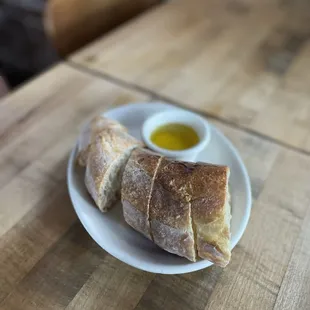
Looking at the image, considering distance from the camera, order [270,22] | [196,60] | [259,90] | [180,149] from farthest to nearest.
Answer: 1. [270,22]
2. [196,60]
3. [259,90]
4. [180,149]

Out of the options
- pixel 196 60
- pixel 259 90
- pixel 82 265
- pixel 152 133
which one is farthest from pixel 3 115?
pixel 259 90

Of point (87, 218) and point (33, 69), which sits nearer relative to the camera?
point (87, 218)

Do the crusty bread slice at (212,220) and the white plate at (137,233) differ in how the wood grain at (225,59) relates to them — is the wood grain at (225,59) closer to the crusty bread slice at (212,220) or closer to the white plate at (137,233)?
the white plate at (137,233)

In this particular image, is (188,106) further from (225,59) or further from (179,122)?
(225,59)

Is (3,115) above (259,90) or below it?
above

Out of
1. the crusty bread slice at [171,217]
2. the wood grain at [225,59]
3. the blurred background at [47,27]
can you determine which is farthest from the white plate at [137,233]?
the blurred background at [47,27]

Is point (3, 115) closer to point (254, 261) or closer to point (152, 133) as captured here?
point (152, 133)

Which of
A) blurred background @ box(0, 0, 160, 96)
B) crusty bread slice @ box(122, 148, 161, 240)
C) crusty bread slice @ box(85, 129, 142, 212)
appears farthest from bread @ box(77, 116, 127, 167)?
blurred background @ box(0, 0, 160, 96)
